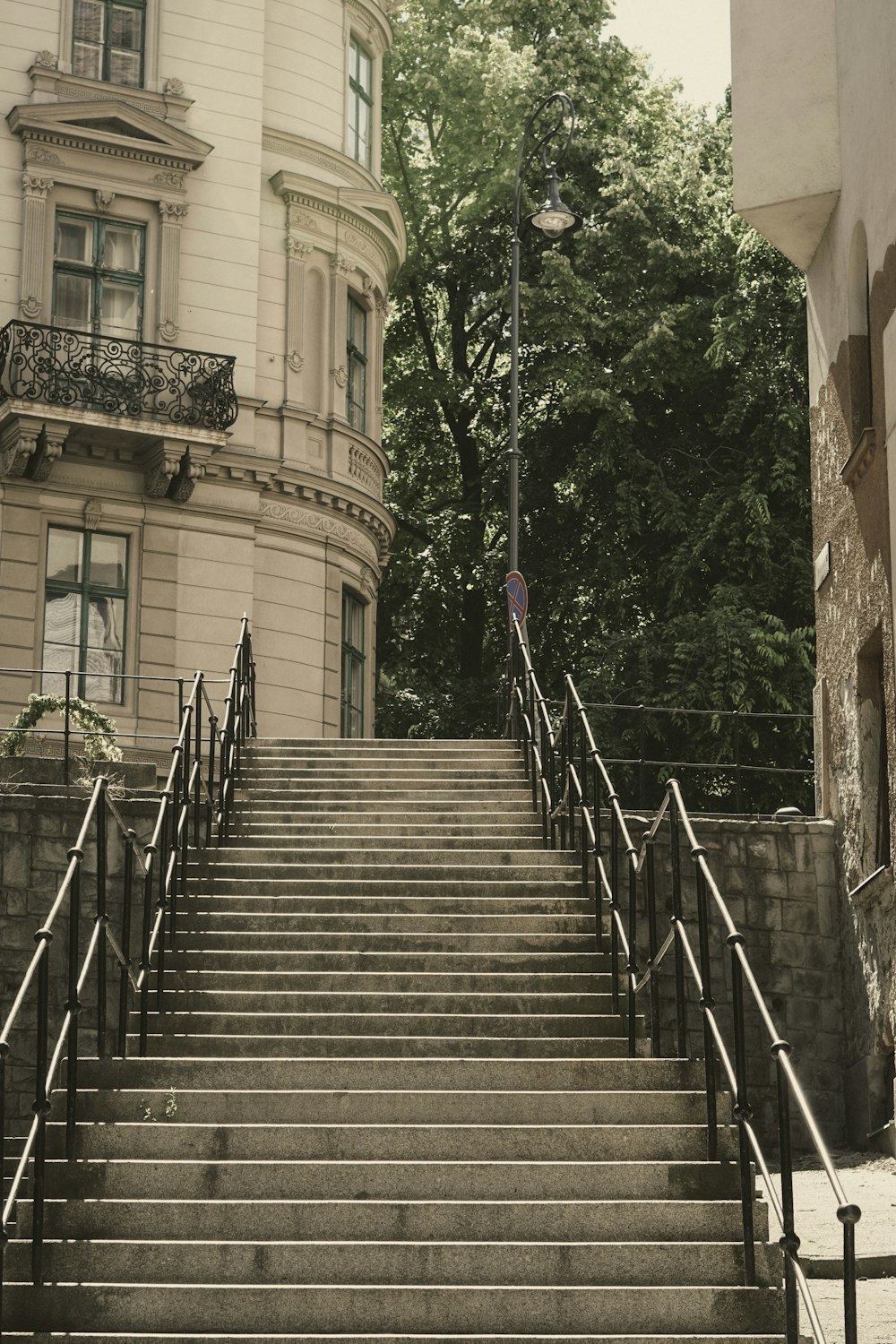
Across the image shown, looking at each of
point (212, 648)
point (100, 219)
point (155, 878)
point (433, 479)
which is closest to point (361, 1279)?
point (155, 878)

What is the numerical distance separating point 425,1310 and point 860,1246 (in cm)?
339

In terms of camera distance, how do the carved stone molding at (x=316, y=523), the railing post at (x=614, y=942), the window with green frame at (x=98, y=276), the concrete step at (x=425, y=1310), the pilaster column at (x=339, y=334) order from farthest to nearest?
the pilaster column at (x=339, y=334)
the carved stone molding at (x=316, y=523)
the window with green frame at (x=98, y=276)
the railing post at (x=614, y=942)
the concrete step at (x=425, y=1310)

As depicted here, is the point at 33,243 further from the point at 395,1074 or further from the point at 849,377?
the point at 395,1074

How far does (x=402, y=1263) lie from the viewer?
7836 millimetres

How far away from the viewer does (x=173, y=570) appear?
22.4 meters

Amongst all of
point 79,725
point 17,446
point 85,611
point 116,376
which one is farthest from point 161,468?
point 79,725

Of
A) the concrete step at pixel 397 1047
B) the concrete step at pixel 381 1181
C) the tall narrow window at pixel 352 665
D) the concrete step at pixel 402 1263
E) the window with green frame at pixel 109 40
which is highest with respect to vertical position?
the window with green frame at pixel 109 40

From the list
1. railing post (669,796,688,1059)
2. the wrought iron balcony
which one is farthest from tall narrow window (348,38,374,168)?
railing post (669,796,688,1059)

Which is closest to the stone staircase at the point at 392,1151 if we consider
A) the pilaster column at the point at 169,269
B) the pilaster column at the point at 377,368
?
the pilaster column at the point at 169,269

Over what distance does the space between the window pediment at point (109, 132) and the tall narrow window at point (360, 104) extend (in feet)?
11.3

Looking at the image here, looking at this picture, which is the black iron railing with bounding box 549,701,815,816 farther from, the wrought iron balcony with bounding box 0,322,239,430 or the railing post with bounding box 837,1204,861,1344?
the railing post with bounding box 837,1204,861,1344

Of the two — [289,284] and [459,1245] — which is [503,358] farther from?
[459,1245]

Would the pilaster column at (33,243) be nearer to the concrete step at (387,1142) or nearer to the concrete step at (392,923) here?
the concrete step at (392,923)

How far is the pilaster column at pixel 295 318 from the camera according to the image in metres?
24.1
